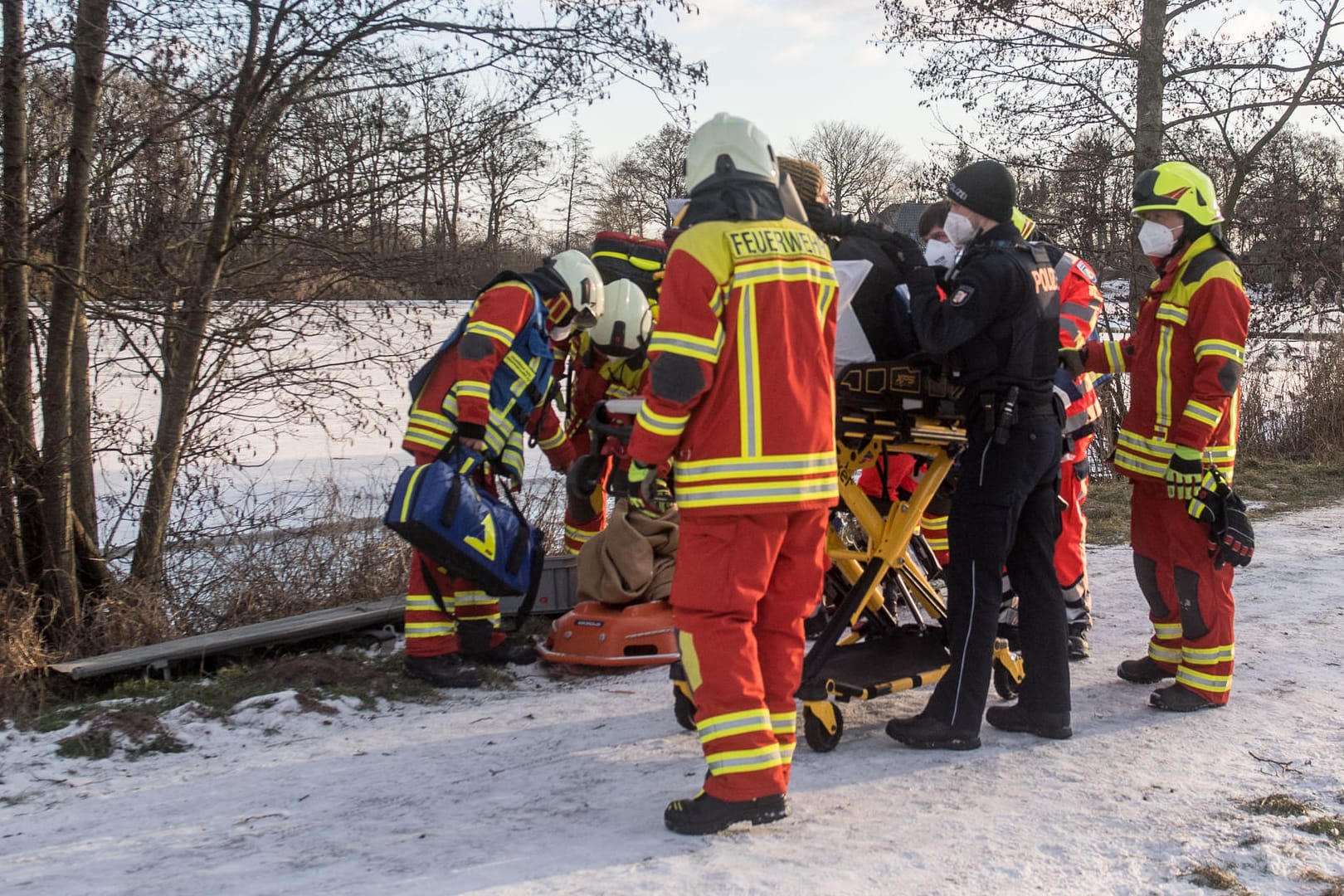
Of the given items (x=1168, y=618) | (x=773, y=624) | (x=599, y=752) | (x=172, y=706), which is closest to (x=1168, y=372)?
(x=1168, y=618)

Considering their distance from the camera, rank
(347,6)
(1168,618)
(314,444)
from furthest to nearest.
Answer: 1. (314,444)
2. (347,6)
3. (1168,618)

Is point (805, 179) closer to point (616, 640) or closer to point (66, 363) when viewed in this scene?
point (616, 640)

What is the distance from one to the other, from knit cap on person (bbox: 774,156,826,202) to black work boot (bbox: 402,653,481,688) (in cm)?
262

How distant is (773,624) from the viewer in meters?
3.71

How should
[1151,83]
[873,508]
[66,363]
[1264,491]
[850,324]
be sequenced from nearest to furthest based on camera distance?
[850,324]
[873,508]
[66,363]
[1264,491]
[1151,83]

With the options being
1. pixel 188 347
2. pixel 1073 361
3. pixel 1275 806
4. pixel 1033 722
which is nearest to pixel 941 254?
pixel 1073 361

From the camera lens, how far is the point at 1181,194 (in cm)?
488

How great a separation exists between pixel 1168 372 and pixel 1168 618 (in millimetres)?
1098

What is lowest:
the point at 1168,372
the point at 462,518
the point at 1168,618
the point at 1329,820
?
the point at 1329,820

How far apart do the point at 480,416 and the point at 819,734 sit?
79.9 inches

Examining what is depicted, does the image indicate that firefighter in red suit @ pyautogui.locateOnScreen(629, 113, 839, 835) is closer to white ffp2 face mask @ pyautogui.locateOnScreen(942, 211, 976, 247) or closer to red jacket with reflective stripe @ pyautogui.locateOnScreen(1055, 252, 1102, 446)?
white ffp2 face mask @ pyautogui.locateOnScreen(942, 211, 976, 247)

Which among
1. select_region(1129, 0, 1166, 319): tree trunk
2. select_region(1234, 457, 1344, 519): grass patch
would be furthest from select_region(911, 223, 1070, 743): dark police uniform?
select_region(1129, 0, 1166, 319): tree trunk

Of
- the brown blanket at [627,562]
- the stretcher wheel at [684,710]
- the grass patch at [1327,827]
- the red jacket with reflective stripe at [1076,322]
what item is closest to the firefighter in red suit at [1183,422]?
the red jacket with reflective stripe at [1076,322]

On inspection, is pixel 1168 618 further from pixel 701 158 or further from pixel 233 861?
pixel 233 861
